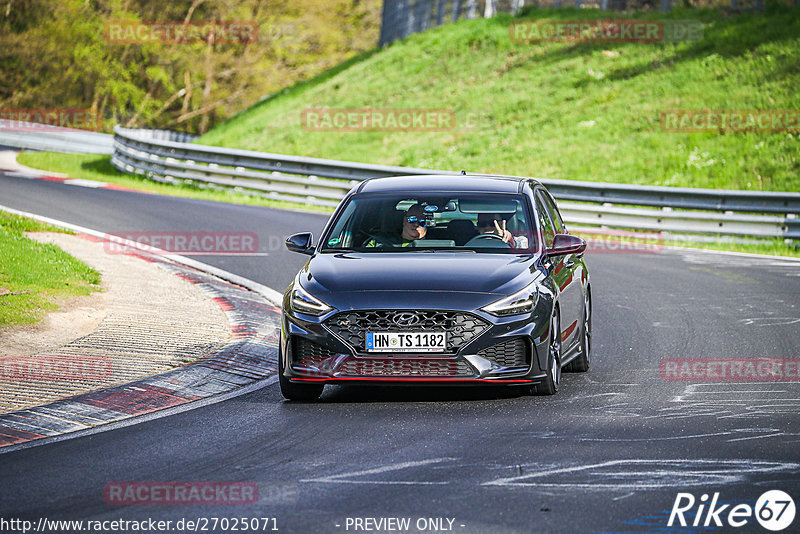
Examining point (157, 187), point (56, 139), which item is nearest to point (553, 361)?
point (157, 187)

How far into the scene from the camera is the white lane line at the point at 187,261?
14.5 metres

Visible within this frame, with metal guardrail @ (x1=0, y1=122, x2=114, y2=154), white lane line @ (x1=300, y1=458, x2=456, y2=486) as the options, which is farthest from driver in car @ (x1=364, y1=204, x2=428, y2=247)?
metal guardrail @ (x1=0, y1=122, x2=114, y2=154)

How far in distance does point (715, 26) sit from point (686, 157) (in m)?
8.78

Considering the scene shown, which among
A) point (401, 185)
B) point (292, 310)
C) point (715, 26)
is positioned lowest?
point (292, 310)

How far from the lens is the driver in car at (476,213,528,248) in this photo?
31.5 feet

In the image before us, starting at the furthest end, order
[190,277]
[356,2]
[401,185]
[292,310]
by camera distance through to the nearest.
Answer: [356,2] → [190,277] → [401,185] → [292,310]

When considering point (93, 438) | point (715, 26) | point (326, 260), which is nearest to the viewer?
point (93, 438)

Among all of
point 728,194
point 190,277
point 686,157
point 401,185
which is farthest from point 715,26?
point 401,185

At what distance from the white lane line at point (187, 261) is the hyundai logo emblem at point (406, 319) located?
198 inches

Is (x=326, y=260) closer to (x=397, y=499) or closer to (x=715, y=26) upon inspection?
(x=397, y=499)

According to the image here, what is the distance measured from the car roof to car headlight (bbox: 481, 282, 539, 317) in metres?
1.54

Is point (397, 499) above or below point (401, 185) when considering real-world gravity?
below

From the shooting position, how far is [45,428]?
7.82 m

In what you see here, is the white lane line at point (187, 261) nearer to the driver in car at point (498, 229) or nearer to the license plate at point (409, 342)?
the driver in car at point (498, 229)
